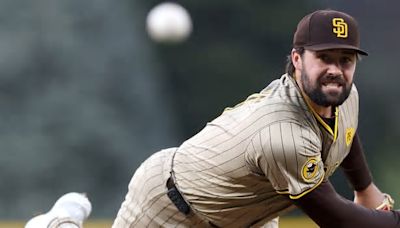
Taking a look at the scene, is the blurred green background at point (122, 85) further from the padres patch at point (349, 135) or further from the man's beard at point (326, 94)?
the man's beard at point (326, 94)

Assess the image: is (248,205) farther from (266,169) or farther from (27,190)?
(27,190)

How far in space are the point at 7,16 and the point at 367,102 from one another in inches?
125

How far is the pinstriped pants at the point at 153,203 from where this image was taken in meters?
3.68

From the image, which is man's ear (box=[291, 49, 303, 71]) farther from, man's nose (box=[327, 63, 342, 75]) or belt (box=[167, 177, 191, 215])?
belt (box=[167, 177, 191, 215])

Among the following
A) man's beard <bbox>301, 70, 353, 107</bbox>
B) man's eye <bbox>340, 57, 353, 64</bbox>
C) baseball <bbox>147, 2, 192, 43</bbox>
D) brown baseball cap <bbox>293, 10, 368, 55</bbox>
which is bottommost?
baseball <bbox>147, 2, 192, 43</bbox>

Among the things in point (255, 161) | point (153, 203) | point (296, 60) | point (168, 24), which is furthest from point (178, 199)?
→ point (168, 24)

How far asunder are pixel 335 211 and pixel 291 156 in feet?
0.84

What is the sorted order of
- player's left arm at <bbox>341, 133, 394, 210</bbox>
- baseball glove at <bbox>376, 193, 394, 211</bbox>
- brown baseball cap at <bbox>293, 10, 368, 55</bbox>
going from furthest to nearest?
player's left arm at <bbox>341, 133, 394, 210</bbox>, baseball glove at <bbox>376, 193, 394, 211</bbox>, brown baseball cap at <bbox>293, 10, 368, 55</bbox>

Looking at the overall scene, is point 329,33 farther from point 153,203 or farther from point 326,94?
point 153,203

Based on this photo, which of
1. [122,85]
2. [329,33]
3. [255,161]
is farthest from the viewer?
[122,85]

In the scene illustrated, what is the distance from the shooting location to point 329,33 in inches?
124

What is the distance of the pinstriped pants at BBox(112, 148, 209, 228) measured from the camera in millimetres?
3678

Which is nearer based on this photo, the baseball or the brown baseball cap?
the brown baseball cap

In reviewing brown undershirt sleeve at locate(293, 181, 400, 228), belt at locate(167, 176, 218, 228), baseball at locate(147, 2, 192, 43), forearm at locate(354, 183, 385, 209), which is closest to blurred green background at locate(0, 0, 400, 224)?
baseball at locate(147, 2, 192, 43)
